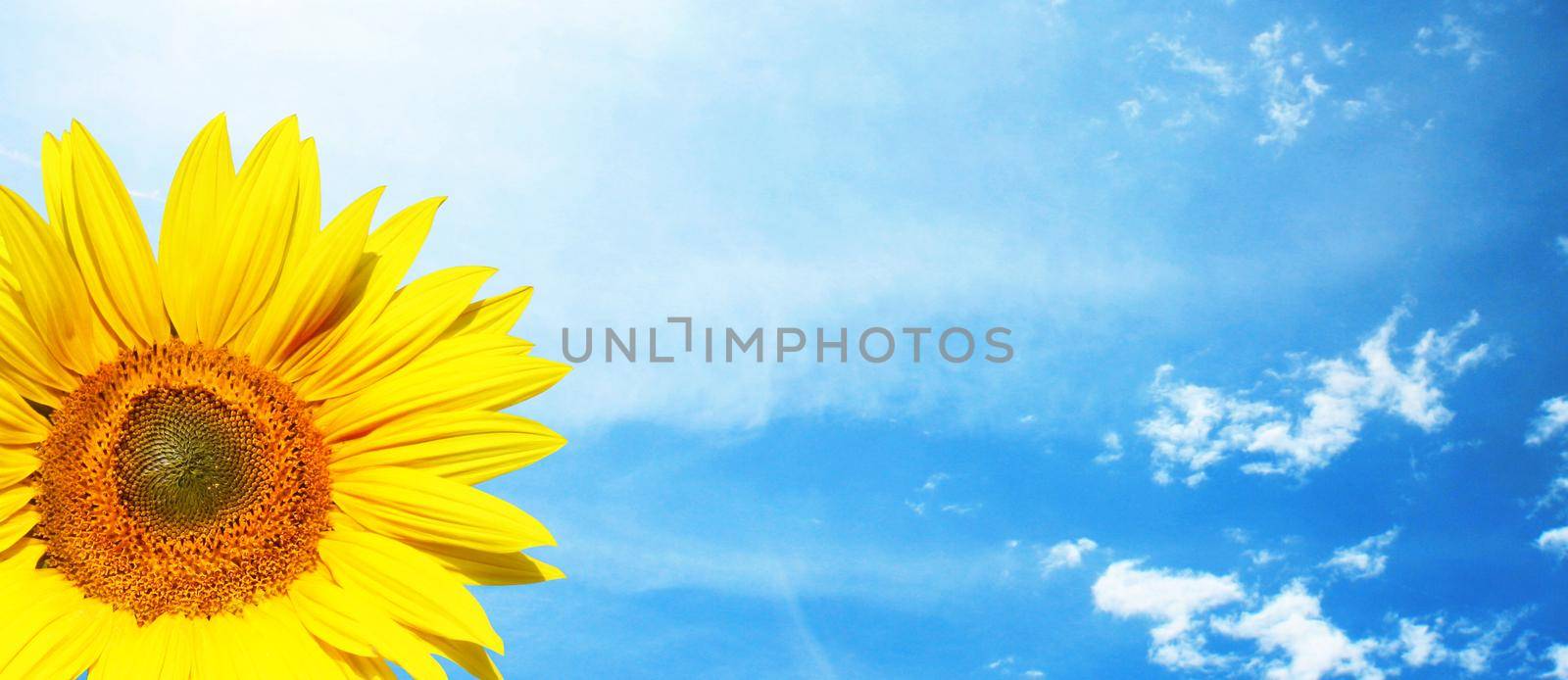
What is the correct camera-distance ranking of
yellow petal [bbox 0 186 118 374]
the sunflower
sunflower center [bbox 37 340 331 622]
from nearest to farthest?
1. yellow petal [bbox 0 186 118 374]
2. the sunflower
3. sunflower center [bbox 37 340 331 622]

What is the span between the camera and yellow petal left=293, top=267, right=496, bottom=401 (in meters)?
2.36

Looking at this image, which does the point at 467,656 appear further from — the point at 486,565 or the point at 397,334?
the point at 397,334

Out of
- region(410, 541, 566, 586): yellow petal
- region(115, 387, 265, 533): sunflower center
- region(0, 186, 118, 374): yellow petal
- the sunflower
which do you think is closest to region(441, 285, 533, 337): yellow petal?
the sunflower

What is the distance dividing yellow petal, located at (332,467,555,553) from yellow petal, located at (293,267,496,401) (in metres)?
0.18

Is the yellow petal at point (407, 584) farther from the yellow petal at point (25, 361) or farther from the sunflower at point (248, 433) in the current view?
the yellow petal at point (25, 361)

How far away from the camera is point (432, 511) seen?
239cm

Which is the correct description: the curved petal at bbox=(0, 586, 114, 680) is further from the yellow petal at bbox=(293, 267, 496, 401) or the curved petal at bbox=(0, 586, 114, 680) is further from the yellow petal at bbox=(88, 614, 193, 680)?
the yellow petal at bbox=(293, 267, 496, 401)

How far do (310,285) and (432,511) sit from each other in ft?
1.55

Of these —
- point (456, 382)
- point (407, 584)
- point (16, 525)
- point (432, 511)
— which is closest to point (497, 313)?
point (456, 382)

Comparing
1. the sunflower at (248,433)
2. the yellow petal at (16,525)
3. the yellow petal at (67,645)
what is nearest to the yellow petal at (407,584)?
the sunflower at (248,433)

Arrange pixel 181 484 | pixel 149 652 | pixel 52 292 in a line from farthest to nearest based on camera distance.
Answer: pixel 181 484 → pixel 149 652 → pixel 52 292

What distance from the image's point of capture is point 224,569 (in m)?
2.50

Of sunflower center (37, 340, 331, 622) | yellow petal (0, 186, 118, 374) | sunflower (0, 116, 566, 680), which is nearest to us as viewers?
yellow petal (0, 186, 118, 374)

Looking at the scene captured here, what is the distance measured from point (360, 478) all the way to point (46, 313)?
0.61 m
